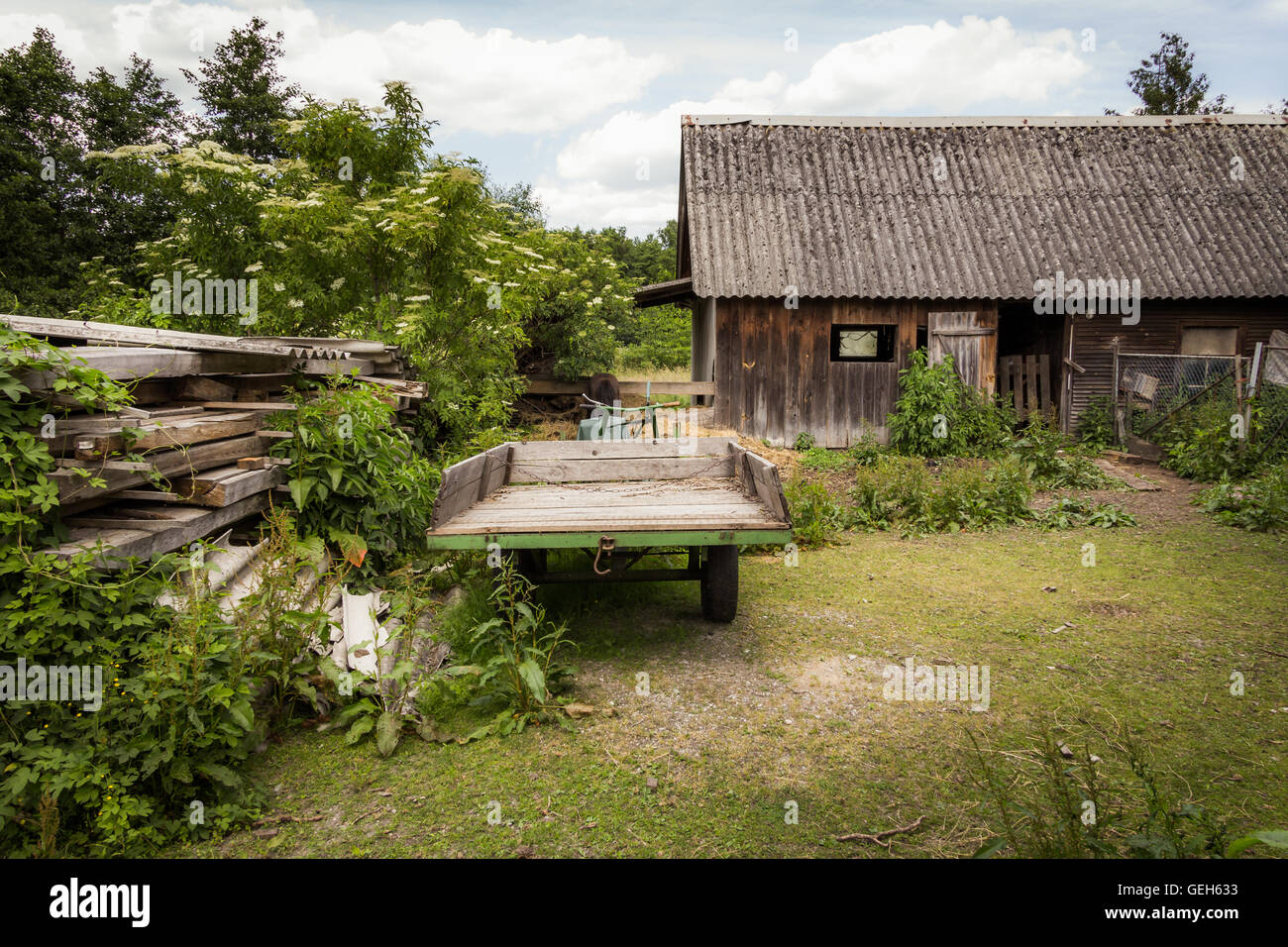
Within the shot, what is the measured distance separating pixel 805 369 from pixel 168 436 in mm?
10996

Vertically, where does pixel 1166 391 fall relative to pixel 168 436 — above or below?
above

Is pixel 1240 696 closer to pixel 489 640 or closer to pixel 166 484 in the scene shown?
pixel 489 640

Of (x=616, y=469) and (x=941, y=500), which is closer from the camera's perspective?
(x=616, y=469)

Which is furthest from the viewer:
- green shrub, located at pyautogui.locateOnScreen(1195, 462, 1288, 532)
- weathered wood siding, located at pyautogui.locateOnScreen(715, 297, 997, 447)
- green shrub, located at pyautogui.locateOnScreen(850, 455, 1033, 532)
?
weathered wood siding, located at pyautogui.locateOnScreen(715, 297, 997, 447)

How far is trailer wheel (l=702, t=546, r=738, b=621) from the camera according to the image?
4957 millimetres

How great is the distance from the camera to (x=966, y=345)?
1334 centimetres

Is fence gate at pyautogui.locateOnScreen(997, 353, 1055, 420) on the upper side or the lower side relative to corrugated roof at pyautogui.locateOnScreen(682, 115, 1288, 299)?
lower

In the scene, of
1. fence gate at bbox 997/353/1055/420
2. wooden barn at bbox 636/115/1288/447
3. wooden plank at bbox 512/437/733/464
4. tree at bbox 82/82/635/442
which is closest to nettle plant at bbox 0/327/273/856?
wooden plank at bbox 512/437/733/464

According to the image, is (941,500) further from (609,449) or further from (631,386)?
(631,386)

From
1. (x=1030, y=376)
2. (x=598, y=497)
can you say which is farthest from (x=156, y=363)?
(x=1030, y=376)

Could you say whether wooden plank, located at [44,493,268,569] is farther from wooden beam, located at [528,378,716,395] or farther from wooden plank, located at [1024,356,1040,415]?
wooden plank, located at [1024,356,1040,415]

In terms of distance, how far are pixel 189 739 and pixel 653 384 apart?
10.5 metres

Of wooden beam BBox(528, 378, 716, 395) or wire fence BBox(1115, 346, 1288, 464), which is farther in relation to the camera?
wooden beam BBox(528, 378, 716, 395)

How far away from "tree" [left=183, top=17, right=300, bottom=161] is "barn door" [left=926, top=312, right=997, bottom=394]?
23.5 meters
